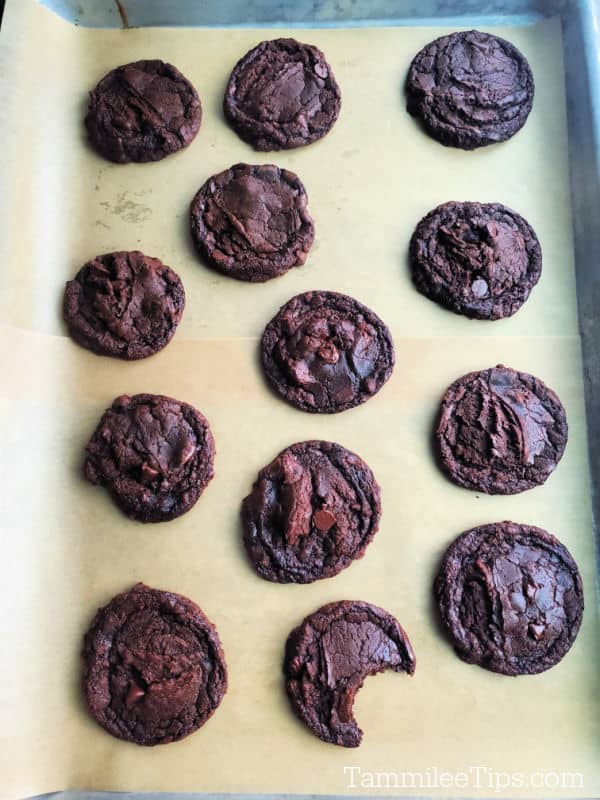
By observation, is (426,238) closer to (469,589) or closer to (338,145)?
(338,145)

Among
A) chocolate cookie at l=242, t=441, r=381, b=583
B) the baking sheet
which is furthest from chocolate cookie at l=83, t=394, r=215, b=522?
chocolate cookie at l=242, t=441, r=381, b=583

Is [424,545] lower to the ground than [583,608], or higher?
higher

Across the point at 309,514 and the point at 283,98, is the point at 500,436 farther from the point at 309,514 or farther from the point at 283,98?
the point at 283,98

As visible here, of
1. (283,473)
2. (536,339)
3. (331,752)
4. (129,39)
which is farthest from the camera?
(129,39)


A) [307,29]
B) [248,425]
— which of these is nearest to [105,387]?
[248,425]

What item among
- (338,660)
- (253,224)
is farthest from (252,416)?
(338,660)

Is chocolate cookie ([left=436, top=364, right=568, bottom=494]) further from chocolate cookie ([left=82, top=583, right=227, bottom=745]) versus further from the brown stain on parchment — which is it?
the brown stain on parchment
